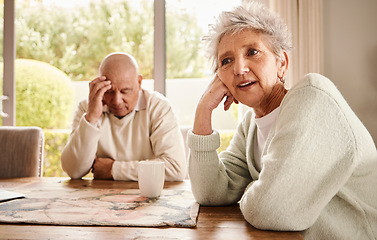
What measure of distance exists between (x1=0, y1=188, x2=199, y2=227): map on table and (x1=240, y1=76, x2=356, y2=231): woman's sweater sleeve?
0.67ft

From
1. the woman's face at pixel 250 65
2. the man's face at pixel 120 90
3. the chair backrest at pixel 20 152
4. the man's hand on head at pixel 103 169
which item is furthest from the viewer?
the man's face at pixel 120 90

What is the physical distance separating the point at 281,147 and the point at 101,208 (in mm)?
555

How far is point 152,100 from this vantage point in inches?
87.0

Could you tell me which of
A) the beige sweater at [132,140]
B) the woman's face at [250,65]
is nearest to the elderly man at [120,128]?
the beige sweater at [132,140]

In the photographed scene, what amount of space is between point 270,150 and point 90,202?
1.93 feet

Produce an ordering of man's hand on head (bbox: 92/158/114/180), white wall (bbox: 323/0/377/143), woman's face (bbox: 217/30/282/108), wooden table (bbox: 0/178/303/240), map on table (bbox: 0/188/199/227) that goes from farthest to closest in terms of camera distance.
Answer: white wall (bbox: 323/0/377/143) → man's hand on head (bbox: 92/158/114/180) → woman's face (bbox: 217/30/282/108) → map on table (bbox: 0/188/199/227) → wooden table (bbox: 0/178/303/240)

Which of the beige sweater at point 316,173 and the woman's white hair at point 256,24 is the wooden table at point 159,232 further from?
the woman's white hair at point 256,24

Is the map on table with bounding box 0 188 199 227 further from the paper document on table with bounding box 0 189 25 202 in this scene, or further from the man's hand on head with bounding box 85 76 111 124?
the man's hand on head with bounding box 85 76 111 124

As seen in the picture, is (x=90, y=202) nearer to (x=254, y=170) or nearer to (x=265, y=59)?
(x=254, y=170)

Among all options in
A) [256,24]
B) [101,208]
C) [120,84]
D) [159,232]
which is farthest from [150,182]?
[120,84]

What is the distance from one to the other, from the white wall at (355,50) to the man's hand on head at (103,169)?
216cm

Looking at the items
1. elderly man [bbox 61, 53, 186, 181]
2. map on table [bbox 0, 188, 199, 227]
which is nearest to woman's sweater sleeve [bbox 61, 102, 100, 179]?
elderly man [bbox 61, 53, 186, 181]

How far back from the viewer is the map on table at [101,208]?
40.6 inches

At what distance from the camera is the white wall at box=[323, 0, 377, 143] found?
3.18m
